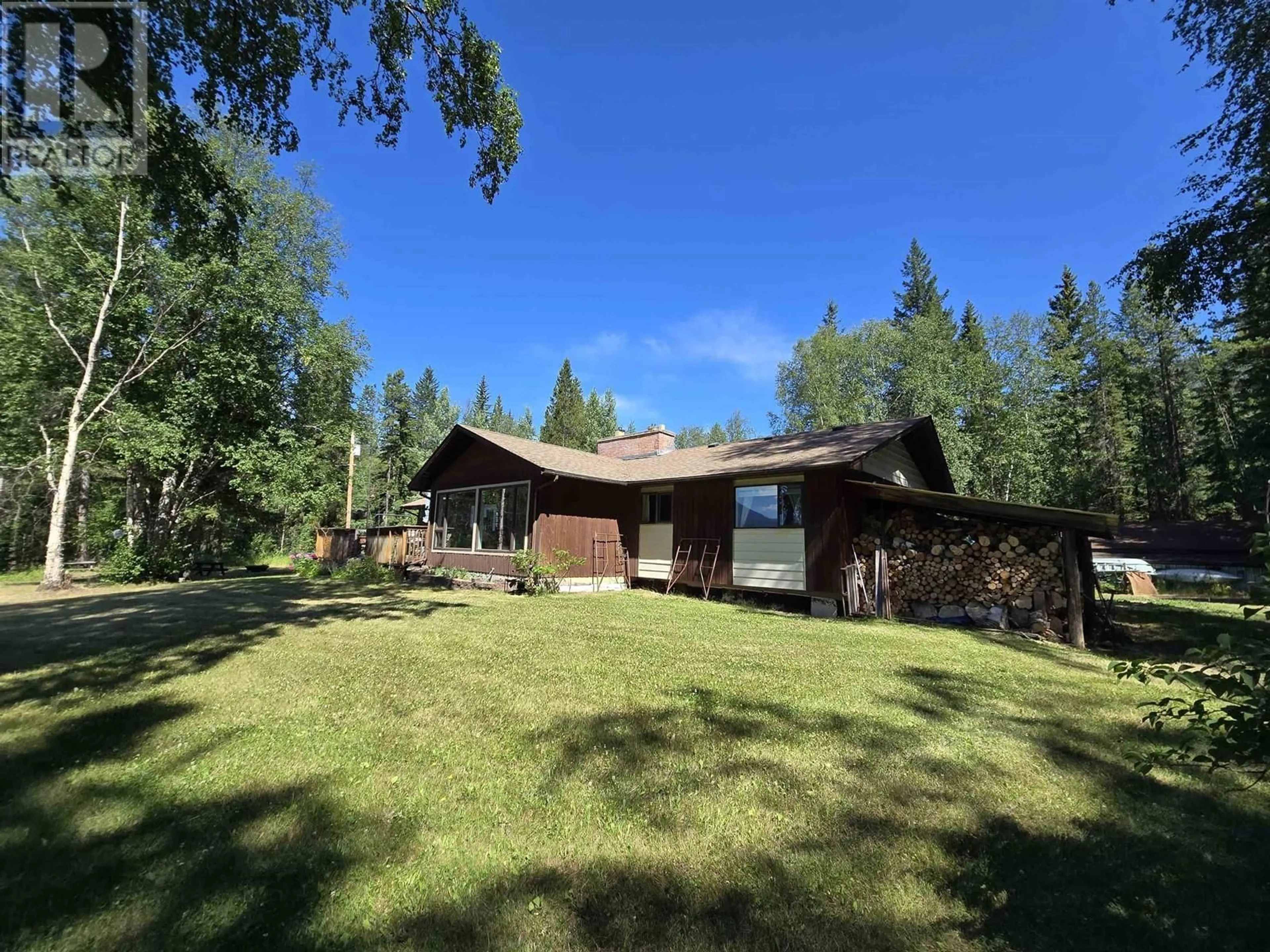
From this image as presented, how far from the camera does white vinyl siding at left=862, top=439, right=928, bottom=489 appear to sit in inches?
496

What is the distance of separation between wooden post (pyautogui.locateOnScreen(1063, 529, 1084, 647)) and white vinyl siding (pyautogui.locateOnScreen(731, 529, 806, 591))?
4.43m

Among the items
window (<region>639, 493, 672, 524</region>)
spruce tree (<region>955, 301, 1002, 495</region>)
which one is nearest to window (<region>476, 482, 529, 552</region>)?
window (<region>639, 493, 672, 524</region>)

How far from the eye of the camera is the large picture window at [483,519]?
15.1 m

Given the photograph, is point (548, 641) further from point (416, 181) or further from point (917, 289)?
point (917, 289)

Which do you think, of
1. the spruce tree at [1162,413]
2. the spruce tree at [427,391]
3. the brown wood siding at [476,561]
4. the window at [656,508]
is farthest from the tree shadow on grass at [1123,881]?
the spruce tree at [427,391]

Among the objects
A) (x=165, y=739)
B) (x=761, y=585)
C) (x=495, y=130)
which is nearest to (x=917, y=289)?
(x=761, y=585)

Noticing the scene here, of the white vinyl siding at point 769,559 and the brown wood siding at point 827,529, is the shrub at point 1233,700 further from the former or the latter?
the white vinyl siding at point 769,559

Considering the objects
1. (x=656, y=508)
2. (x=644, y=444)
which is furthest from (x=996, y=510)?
(x=644, y=444)

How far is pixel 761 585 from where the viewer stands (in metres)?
12.5

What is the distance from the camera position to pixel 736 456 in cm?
1488

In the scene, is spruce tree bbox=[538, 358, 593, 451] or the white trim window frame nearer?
the white trim window frame

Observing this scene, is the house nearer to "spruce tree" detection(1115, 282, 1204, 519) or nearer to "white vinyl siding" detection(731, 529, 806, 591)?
"white vinyl siding" detection(731, 529, 806, 591)

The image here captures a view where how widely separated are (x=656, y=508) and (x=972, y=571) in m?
7.82

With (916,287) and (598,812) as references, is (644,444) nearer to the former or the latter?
(598,812)
